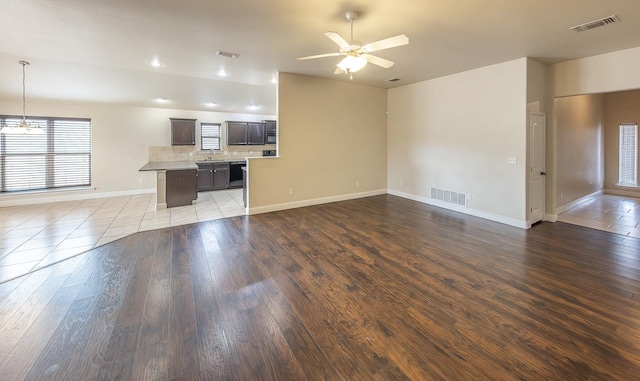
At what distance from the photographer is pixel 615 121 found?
707cm

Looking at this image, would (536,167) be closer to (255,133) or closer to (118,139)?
(255,133)

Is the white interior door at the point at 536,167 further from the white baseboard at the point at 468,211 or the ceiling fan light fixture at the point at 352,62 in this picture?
the ceiling fan light fixture at the point at 352,62

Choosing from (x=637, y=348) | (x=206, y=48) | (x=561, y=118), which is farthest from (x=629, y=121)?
(x=206, y=48)

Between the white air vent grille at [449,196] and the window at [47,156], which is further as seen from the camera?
the window at [47,156]

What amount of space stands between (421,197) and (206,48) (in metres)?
5.55

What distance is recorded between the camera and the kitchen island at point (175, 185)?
20.2ft

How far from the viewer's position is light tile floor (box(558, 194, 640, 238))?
15.2 feet

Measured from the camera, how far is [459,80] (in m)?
5.58

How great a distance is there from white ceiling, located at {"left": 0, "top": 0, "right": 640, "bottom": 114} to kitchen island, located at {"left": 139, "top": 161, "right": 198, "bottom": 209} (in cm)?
199

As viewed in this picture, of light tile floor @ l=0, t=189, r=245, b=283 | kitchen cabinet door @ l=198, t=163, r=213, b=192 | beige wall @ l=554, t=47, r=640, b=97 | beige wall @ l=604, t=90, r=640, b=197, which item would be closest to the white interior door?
beige wall @ l=554, t=47, r=640, b=97

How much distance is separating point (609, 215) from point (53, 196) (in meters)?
12.7

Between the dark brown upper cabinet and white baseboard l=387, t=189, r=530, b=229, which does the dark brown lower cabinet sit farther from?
white baseboard l=387, t=189, r=530, b=229

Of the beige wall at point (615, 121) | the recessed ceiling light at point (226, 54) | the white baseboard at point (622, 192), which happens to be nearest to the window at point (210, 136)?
the recessed ceiling light at point (226, 54)

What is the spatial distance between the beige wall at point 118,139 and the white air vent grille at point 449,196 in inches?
303
